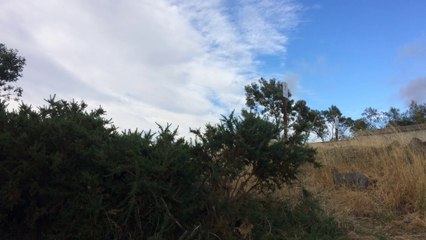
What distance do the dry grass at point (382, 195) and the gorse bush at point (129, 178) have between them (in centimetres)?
164

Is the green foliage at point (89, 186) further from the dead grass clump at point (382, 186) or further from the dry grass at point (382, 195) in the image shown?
the dead grass clump at point (382, 186)

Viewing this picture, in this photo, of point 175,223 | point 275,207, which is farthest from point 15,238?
point 275,207

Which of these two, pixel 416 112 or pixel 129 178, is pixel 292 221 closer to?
pixel 129 178

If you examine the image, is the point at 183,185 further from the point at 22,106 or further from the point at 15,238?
the point at 22,106

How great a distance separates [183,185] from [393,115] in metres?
49.6

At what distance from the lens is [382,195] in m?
6.56

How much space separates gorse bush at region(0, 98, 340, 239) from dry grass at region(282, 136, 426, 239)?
1.64m

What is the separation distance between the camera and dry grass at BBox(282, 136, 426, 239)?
548cm

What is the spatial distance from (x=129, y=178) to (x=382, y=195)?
4.15 meters

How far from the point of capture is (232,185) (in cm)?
483

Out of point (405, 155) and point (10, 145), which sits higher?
point (405, 155)

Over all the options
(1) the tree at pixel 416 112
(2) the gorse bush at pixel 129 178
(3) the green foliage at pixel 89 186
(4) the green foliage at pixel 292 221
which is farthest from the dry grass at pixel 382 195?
(1) the tree at pixel 416 112

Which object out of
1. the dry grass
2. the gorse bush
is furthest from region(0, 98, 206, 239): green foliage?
the dry grass

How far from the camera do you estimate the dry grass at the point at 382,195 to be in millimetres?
5477
